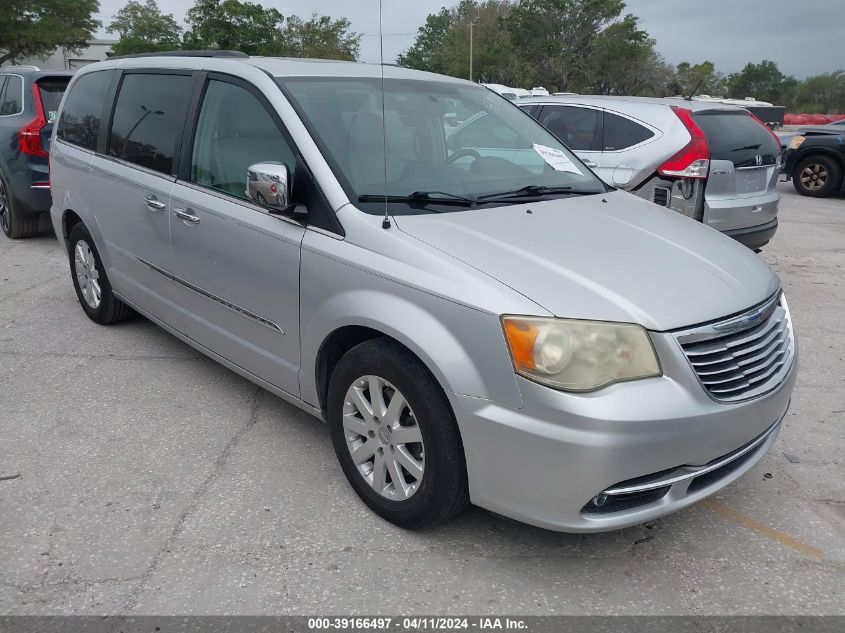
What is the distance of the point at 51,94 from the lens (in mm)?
7602

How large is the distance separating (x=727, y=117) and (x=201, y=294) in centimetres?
503

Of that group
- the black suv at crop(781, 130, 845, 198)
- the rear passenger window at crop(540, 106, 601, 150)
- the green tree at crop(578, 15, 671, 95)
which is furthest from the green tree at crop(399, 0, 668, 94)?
the rear passenger window at crop(540, 106, 601, 150)

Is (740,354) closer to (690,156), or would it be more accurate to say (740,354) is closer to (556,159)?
(556,159)

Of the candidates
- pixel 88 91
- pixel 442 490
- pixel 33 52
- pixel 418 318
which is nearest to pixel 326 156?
pixel 418 318

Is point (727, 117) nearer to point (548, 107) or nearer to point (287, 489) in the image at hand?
point (548, 107)

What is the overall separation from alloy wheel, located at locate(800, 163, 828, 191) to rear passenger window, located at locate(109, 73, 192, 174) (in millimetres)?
12526

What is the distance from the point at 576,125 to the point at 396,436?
4.93 meters

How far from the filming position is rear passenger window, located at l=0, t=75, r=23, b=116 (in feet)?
24.8

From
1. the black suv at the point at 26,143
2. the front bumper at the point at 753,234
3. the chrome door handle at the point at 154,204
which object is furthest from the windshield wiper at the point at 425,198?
the black suv at the point at 26,143

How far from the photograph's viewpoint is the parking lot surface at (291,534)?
2.49 metres

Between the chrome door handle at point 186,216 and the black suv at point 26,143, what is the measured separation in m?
4.39

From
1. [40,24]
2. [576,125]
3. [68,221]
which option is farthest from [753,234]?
[40,24]

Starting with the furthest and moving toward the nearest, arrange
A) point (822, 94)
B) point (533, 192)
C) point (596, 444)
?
point (822, 94)
point (533, 192)
point (596, 444)

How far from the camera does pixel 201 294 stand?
3.71 metres
